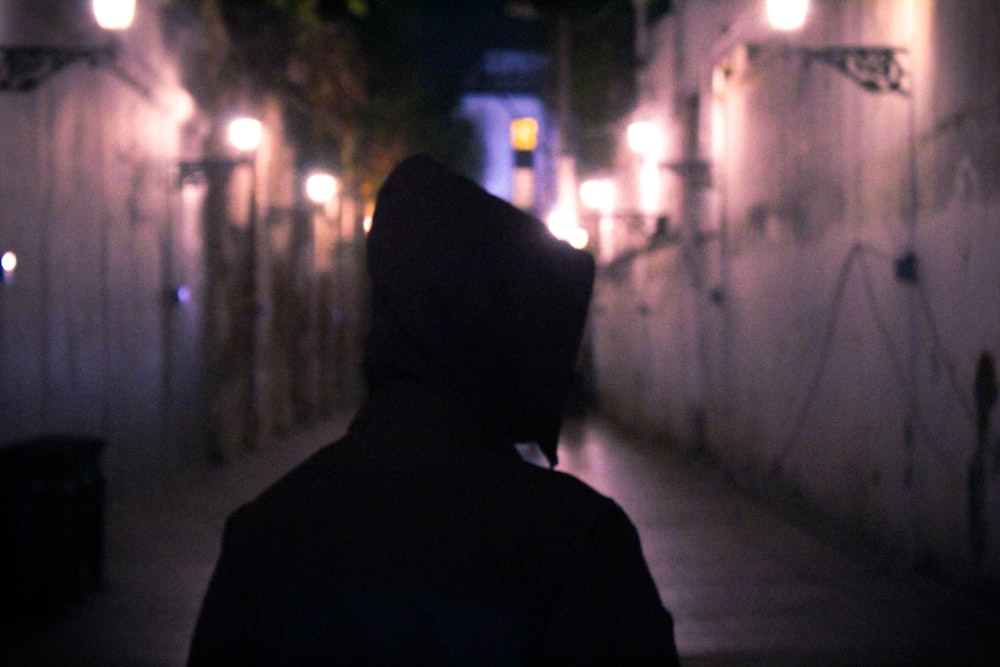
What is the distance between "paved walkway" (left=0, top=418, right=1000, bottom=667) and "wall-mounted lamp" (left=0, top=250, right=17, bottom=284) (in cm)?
246

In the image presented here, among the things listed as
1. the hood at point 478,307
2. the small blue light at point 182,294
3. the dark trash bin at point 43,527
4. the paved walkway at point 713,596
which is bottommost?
the paved walkway at point 713,596

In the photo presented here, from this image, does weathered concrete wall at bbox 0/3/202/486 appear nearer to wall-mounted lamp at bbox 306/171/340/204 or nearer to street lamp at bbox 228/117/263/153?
street lamp at bbox 228/117/263/153

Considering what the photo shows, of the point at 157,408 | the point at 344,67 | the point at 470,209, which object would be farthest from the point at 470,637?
the point at 344,67

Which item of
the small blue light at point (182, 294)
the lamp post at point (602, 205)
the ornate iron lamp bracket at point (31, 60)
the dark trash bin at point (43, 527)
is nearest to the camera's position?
the dark trash bin at point (43, 527)

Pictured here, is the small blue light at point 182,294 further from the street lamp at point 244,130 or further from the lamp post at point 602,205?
the lamp post at point 602,205

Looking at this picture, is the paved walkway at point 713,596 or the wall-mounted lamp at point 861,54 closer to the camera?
the paved walkway at point 713,596

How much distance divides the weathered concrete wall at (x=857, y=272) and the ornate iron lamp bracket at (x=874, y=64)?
11 cm

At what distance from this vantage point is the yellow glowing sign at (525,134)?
5034cm

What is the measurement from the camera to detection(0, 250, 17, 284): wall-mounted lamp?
964 centimetres

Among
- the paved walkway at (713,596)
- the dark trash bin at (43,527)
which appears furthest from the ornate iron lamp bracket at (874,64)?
the dark trash bin at (43,527)

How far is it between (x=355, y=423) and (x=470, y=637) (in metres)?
→ 0.40

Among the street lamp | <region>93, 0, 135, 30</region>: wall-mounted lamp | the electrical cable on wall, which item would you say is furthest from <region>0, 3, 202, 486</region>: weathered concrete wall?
the electrical cable on wall

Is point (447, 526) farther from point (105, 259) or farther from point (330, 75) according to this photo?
point (330, 75)

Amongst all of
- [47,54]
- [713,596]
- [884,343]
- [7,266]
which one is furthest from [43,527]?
[884,343]
